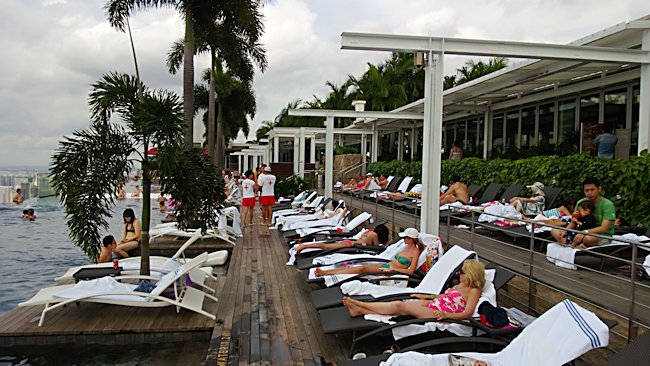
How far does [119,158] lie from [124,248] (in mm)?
3182

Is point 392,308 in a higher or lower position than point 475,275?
lower

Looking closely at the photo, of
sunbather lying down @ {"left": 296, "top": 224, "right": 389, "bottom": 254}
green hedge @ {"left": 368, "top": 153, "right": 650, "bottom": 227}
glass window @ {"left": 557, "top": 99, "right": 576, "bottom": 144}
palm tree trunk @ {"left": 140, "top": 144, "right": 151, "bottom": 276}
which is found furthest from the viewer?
glass window @ {"left": 557, "top": 99, "right": 576, "bottom": 144}

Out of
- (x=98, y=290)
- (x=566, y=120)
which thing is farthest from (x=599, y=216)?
(x=566, y=120)

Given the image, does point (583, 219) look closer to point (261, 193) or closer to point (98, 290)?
point (98, 290)

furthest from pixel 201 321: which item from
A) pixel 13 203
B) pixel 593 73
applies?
pixel 13 203

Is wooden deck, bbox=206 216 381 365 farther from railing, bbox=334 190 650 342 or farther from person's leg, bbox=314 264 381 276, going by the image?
railing, bbox=334 190 650 342

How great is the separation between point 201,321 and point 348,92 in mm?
34439

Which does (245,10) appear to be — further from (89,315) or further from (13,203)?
(13,203)

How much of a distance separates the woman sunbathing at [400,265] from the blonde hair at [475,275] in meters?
1.37

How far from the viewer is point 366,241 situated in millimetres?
7516

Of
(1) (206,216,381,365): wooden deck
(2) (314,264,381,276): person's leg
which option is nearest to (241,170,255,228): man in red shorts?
(1) (206,216,381,365): wooden deck

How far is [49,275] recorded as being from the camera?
987 cm

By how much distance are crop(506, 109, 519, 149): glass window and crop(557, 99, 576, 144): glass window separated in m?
1.89

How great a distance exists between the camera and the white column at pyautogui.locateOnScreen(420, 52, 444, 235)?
6.48m
